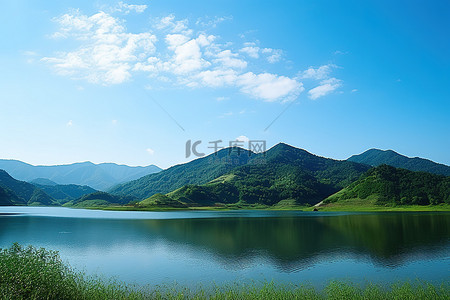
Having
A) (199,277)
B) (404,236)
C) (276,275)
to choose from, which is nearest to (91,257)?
(199,277)

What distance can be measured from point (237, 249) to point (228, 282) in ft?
69.3

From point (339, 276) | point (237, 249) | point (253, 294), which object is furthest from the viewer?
point (237, 249)

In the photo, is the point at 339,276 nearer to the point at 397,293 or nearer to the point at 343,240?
the point at 397,293

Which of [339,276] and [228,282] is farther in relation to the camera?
[339,276]

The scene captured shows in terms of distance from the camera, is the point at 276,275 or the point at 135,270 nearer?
the point at 276,275

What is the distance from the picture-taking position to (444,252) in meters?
46.9

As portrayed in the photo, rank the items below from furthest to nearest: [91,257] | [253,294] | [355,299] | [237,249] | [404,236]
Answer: [404,236] < [237,249] < [91,257] < [253,294] < [355,299]

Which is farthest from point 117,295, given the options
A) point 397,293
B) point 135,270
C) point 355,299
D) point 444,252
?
point 444,252

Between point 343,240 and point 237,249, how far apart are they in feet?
78.5

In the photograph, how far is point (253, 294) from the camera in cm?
2425

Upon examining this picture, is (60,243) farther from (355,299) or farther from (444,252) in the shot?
(444,252)

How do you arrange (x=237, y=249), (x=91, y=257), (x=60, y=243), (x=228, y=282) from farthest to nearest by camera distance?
1. (x=60, y=243)
2. (x=237, y=249)
3. (x=91, y=257)
4. (x=228, y=282)

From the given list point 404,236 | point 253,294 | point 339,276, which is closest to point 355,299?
point 253,294

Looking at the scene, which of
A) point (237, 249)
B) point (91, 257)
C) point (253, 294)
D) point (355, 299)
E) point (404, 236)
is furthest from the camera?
point (404, 236)
